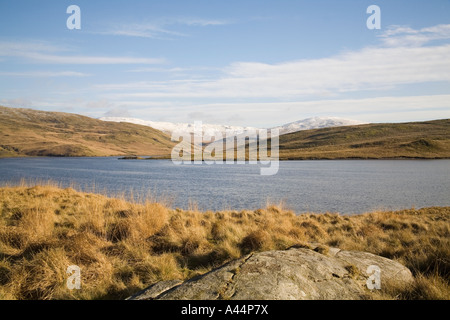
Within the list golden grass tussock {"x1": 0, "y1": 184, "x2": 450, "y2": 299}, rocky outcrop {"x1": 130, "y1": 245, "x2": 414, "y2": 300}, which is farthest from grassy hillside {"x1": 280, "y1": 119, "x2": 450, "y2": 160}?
rocky outcrop {"x1": 130, "y1": 245, "x2": 414, "y2": 300}

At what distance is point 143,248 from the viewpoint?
27.4 ft

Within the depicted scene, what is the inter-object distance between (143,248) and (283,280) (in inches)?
193

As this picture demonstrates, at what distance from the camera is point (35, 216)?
10.5m

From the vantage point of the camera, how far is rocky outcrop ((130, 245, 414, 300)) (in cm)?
441

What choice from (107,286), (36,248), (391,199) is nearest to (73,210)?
(36,248)

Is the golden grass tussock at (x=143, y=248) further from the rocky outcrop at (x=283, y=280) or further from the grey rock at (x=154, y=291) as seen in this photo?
the grey rock at (x=154, y=291)

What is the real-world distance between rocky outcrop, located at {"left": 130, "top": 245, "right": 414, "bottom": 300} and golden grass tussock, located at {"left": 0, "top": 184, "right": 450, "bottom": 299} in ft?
1.62

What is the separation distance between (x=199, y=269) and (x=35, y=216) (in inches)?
271

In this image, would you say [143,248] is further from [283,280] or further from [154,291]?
[283,280]

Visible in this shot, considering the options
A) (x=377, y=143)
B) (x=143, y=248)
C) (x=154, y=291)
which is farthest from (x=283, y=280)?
(x=377, y=143)

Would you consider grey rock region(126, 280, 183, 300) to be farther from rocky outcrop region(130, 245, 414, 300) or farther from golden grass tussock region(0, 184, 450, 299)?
golden grass tussock region(0, 184, 450, 299)
